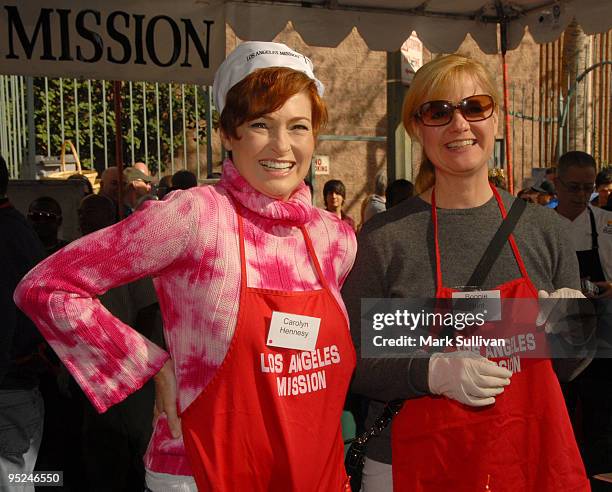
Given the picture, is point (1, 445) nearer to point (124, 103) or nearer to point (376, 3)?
point (376, 3)

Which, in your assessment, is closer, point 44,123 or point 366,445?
point 366,445

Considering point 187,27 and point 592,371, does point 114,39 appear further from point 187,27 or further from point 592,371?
point 592,371

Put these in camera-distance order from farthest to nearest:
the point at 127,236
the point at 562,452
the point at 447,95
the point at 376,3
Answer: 1. the point at 376,3
2. the point at 447,95
3. the point at 562,452
4. the point at 127,236

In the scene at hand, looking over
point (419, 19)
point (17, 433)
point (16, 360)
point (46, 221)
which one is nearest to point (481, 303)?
point (16, 360)

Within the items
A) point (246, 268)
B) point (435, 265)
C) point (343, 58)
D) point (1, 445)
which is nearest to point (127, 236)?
point (246, 268)

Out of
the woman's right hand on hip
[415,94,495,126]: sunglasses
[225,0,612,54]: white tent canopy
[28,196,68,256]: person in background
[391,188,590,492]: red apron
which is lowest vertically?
[391,188,590,492]: red apron

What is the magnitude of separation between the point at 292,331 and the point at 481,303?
20.0 inches

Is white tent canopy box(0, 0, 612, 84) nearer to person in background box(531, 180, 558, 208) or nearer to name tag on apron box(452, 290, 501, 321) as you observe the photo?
person in background box(531, 180, 558, 208)

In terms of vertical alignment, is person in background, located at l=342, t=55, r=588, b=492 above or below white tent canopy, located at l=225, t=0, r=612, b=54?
below

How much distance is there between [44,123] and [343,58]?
4.53m

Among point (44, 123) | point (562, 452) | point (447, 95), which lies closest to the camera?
point (562, 452)

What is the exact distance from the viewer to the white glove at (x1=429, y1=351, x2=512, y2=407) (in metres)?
1.74

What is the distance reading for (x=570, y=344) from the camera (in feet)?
6.35

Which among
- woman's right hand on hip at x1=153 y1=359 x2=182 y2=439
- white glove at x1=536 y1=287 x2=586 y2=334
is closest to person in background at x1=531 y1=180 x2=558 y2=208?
white glove at x1=536 y1=287 x2=586 y2=334
